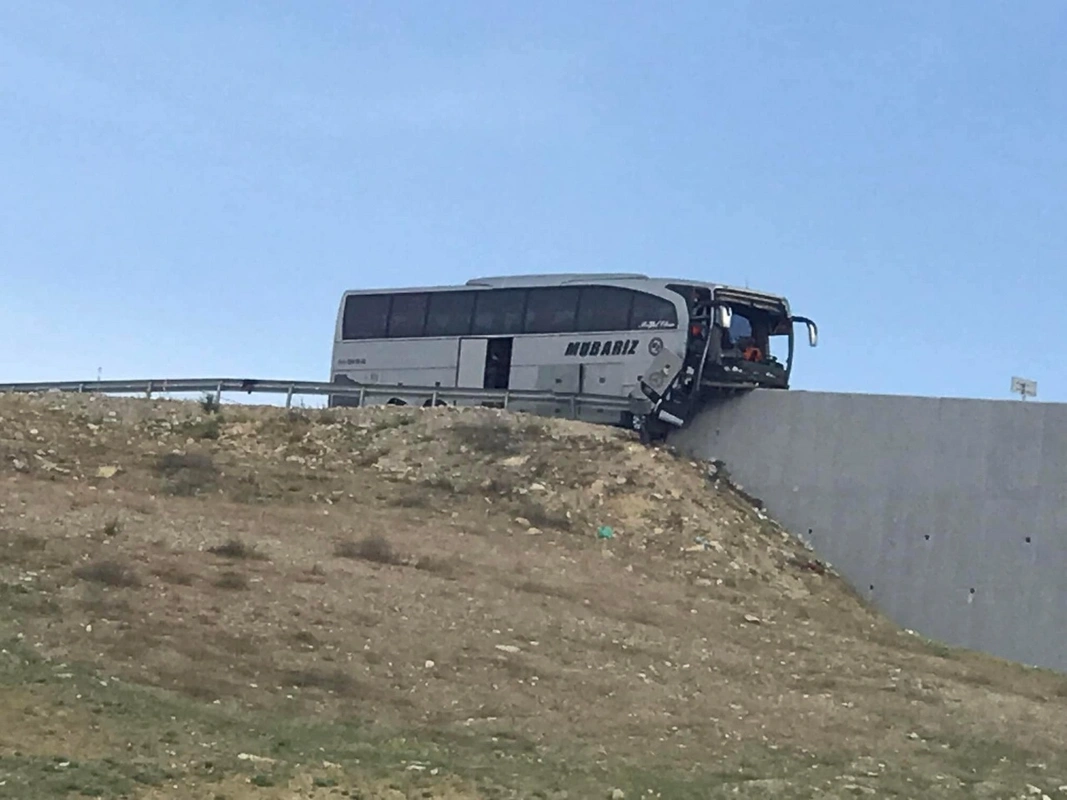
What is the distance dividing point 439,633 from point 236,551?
4.30 metres

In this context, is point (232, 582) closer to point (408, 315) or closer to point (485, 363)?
point (485, 363)

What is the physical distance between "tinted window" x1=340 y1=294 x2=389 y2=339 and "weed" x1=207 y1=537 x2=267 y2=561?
17669 millimetres

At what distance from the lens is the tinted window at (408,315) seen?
1511 inches

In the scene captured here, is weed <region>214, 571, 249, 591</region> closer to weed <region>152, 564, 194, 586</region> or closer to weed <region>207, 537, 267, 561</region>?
weed <region>152, 564, 194, 586</region>

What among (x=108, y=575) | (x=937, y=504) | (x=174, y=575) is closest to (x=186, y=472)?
(x=174, y=575)

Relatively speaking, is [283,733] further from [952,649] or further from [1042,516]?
[1042,516]

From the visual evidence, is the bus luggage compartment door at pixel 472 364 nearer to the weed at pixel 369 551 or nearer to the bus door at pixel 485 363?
the bus door at pixel 485 363

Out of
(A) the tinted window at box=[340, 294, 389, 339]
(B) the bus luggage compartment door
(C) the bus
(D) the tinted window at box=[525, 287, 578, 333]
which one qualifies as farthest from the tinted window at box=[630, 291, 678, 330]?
(A) the tinted window at box=[340, 294, 389, 339]

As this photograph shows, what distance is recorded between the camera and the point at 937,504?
90.3ft

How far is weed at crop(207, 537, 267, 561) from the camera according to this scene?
2167cm

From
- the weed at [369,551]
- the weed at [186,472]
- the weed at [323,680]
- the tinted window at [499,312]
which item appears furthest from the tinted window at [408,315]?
the weed at [323,680]

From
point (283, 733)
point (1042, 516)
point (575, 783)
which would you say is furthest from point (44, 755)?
point (1042, 516)

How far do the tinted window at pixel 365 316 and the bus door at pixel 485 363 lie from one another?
10.6ft

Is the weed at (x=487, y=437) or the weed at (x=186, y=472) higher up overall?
the weed at (x=487, y=437)
